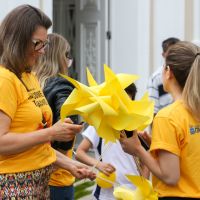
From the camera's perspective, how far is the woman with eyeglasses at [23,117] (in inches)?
128

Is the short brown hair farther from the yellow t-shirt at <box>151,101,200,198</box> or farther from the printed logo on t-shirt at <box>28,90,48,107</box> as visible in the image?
the yellow t-shirt at <box>151,101,200,198</box>

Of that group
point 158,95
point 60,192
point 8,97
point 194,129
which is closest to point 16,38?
point 8,97

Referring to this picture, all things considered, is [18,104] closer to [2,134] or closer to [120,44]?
[2,134]

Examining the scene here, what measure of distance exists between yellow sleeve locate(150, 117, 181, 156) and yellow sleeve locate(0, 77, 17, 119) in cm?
72

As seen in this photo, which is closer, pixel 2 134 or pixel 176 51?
pixel 2 134

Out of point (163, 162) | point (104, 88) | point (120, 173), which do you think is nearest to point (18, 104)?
point (104, 88)

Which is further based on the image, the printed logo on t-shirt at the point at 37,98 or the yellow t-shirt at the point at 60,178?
the yellow t-shirt at the point at 60,178

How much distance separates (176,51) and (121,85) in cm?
67

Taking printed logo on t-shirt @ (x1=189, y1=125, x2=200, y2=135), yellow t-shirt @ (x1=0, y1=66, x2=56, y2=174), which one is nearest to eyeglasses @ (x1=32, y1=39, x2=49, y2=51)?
yellow t-shirt @ (x1=0, y1=66, x2=56, y2=174)

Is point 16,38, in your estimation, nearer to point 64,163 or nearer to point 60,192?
point 64,163

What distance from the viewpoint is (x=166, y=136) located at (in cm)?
330

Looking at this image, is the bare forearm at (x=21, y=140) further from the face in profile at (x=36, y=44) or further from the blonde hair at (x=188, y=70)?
the blonde hair at (x=188, y=70)

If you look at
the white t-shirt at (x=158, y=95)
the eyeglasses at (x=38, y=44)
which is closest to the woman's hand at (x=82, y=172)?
the eyeglasses at (x=38, y=44)

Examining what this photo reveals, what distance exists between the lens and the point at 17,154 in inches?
131
